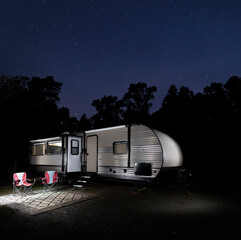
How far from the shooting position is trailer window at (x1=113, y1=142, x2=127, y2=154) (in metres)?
9.87

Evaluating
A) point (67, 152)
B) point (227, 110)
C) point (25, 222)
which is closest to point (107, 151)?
point (67, 152)

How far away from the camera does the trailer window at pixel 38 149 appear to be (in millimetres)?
13923

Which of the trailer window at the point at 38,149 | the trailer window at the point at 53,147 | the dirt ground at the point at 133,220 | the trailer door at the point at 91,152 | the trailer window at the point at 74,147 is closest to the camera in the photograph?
the dirt ground at the point at 133,220

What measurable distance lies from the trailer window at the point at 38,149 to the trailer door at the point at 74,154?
319cm

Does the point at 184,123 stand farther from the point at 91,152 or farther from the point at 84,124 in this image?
the point at 84,124

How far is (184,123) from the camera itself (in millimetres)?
20234

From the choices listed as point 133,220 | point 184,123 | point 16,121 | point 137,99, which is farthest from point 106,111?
point 133,220

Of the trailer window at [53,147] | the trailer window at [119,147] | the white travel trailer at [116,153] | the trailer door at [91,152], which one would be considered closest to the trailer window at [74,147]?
the white travel trailer at [116,153]

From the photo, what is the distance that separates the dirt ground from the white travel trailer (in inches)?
58.2

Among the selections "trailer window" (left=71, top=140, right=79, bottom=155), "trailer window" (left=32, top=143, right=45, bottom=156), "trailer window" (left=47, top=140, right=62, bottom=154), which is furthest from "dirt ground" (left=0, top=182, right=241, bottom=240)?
"trailer window" (left=32, top=143, right=45, bottom=156)

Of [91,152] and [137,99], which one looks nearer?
[91,152]

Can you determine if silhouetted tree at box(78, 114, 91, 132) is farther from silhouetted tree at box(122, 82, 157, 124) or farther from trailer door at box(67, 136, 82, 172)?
trailer door at box(67, 136, 82, 172)

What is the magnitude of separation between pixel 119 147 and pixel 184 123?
11672mm

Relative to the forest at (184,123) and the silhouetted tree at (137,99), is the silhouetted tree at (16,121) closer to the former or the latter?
the forest at (184,123)
